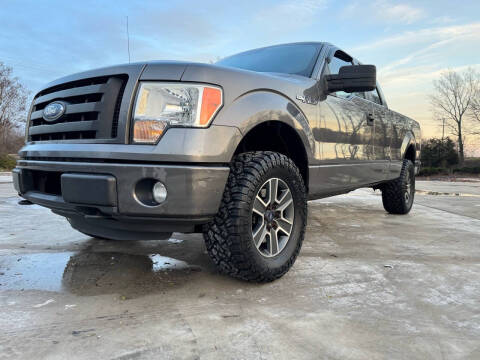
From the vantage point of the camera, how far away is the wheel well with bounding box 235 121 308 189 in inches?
102

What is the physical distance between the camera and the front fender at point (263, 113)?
6.80ft

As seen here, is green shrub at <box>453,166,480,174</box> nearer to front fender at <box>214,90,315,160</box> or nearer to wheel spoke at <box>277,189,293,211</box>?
front fender at <box>214,90,315,160</box>

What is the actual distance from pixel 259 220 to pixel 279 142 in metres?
0.74

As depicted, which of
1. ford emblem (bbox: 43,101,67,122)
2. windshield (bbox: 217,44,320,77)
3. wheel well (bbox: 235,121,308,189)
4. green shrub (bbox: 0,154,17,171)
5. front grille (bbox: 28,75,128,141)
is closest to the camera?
front grille (bbox: 28,75,128,141)

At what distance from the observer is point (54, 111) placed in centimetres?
232

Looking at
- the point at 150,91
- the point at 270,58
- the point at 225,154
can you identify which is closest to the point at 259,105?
the point at 225,154

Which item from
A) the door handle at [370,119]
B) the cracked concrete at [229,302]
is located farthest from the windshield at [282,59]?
the cracked concrete at [229,302]

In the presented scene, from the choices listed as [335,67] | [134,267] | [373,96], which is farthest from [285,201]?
[373,96]

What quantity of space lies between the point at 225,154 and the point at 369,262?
1.48m

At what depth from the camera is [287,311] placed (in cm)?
185

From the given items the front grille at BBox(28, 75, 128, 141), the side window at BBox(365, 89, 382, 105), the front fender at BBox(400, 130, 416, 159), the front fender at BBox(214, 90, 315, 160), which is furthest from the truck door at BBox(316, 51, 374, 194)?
the front grille at BBox(28, 75, 128, 141)

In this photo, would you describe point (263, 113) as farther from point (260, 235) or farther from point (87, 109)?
point (87, 109)

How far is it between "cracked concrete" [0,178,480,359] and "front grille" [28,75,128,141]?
0.89 m

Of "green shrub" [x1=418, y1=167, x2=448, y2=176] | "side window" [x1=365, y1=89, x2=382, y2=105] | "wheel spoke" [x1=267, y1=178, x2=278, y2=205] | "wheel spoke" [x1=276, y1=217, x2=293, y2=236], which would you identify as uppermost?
"side window" [x1=365, y1=89, x2=382, y2=105]
